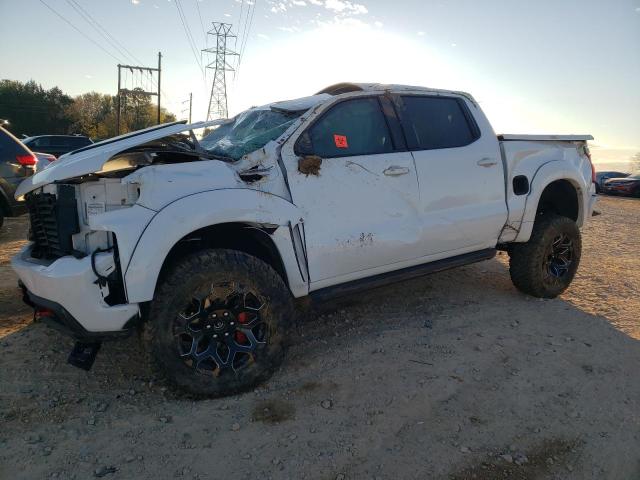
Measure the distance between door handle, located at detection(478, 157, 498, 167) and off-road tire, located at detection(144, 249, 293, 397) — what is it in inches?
84.1

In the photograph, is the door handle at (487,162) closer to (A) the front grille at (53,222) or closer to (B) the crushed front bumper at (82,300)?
(B) the crushed front bumper at (82,300)

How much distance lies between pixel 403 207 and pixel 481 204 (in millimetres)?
917

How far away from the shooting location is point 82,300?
2619 mm

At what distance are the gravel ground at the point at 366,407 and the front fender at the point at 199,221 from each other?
0.78 metres

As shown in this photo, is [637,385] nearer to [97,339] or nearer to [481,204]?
[481,204]

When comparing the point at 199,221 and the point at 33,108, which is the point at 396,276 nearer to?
the point at 199,221

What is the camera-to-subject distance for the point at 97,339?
8.87ft

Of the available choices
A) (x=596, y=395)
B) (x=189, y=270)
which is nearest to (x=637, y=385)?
(x=596, y=395)

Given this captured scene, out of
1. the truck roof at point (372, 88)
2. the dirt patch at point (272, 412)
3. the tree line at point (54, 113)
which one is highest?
the tree line at point (54, 113)

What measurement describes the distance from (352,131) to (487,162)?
54.5 inches

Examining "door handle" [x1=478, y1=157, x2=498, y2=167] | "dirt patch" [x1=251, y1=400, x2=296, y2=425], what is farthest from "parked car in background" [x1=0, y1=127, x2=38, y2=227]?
"door handle" [x1=478, y1=157, x2=498, y2=167]

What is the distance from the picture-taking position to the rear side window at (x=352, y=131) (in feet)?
11.0

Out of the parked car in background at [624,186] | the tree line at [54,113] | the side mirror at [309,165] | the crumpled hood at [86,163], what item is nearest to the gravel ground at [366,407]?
the crumpled hood at [86,163]

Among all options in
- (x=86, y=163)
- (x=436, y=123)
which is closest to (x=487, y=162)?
(x=436, y=123)
